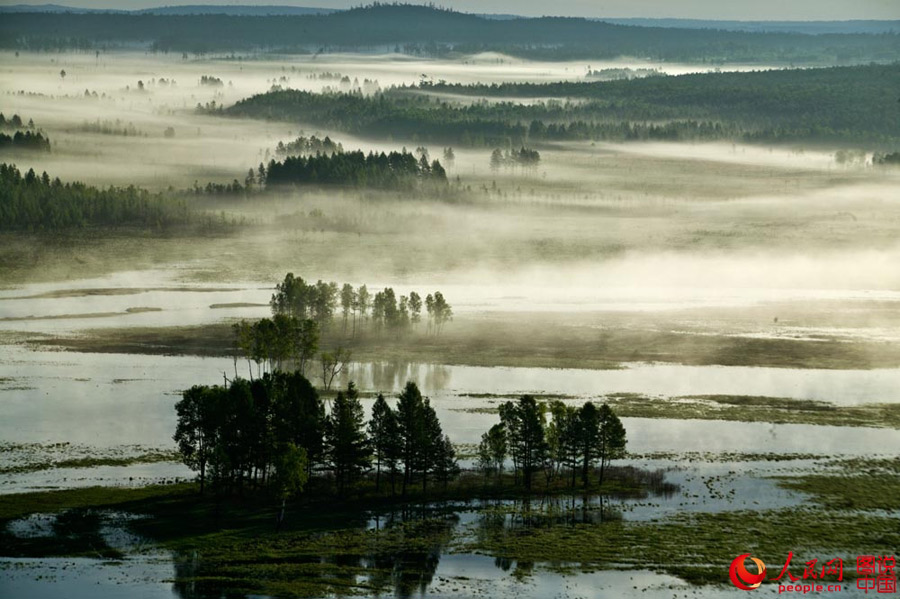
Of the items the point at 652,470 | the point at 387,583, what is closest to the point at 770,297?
the point at 652,470

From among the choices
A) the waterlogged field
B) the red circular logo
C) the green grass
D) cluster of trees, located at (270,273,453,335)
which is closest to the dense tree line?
cluster of trees, located at (270,273,453,335)

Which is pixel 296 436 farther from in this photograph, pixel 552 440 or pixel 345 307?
pixel 345 307

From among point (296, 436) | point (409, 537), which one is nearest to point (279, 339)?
point (296, 436)

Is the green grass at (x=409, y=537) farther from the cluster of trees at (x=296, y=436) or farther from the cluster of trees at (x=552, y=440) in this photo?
the cluster of trees at (x=552, y=440)

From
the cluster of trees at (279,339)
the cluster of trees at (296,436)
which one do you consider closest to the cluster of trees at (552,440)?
the cluster of trees at (296,436)

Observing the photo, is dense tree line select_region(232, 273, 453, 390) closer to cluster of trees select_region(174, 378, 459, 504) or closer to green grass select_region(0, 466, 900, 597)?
cluster of trees select_region(174, 378, 459, 504)

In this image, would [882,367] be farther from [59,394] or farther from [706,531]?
[59,394]
